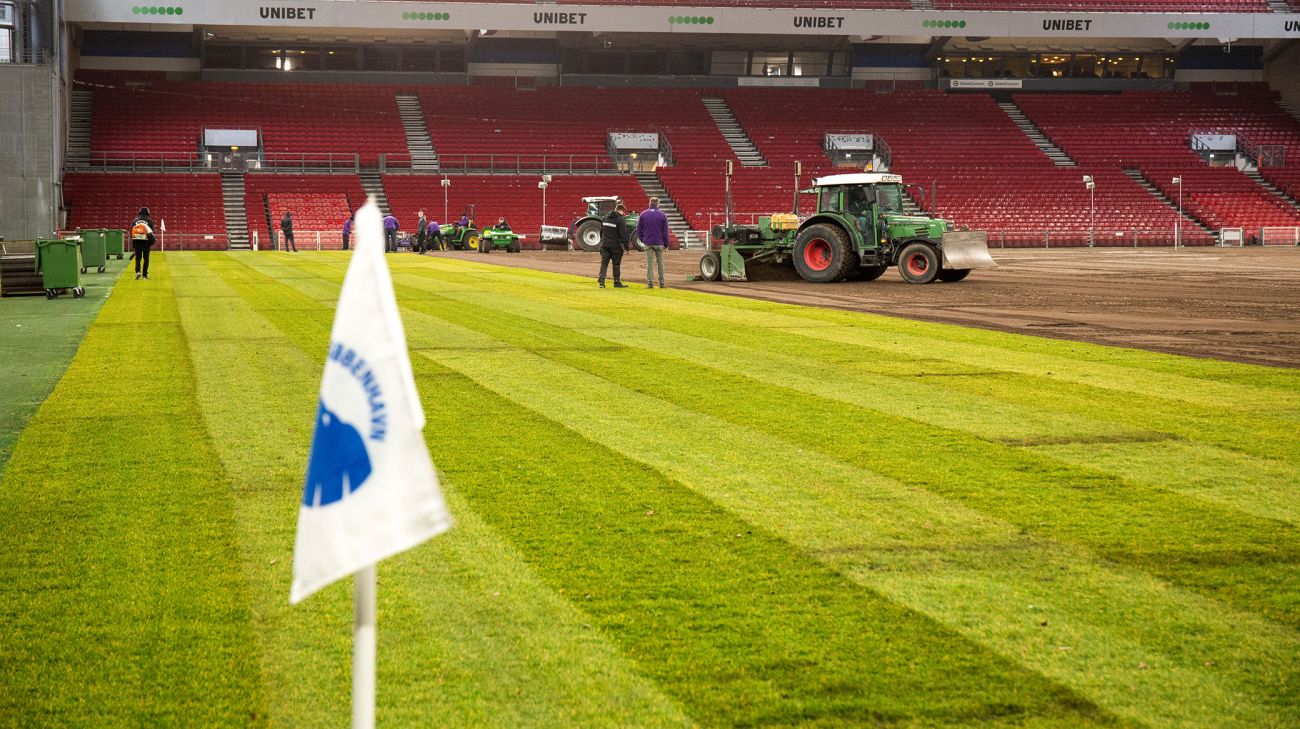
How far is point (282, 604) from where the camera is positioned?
4.90 metres

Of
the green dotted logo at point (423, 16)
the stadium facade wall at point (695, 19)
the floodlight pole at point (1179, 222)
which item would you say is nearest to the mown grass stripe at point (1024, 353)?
the floodlight pole at point (1179, 222)

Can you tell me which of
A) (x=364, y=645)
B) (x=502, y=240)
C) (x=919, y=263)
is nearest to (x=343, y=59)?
(x=502, y=240)

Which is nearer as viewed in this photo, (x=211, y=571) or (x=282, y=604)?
(x=282, y=604)

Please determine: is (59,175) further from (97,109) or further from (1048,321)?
(1048,321)

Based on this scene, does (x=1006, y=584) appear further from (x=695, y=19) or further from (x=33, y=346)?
(x=695, y=19)

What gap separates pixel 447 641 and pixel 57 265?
19.3 m

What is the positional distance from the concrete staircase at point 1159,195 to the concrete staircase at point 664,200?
21850 mm

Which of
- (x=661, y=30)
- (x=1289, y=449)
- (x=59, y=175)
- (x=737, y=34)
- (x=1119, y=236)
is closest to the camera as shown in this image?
(x=1289, y=449)

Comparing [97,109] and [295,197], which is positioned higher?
[97,109]

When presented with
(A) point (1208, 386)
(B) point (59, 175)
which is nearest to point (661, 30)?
(B) point (59, 175)

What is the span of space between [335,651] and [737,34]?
214 feet

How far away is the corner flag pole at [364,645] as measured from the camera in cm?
267

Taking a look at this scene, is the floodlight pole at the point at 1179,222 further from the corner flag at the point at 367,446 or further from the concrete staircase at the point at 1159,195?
the corner flag at the point at 367,446

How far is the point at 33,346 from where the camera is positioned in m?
14.0
